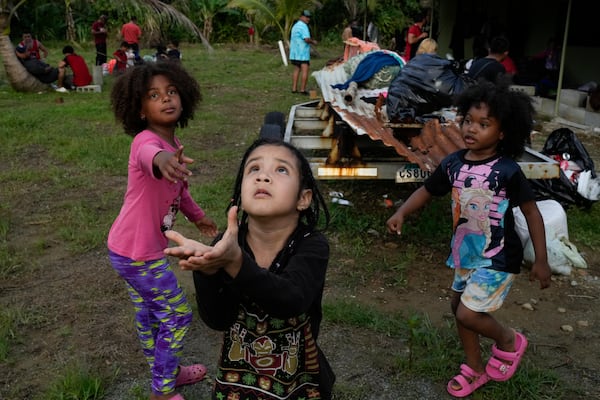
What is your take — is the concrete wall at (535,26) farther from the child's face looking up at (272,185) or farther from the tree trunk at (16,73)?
the child's face looking up at (272,185)

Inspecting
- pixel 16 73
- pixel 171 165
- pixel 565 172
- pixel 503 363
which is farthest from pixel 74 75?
pixel 503 363

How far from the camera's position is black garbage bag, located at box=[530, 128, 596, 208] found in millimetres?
5363

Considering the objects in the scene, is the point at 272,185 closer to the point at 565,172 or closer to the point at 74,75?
the point at 565,172

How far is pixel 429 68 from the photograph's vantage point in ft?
15.9

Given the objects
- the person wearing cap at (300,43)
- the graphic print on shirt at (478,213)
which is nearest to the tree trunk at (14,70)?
the person wearing cap at (300,43)

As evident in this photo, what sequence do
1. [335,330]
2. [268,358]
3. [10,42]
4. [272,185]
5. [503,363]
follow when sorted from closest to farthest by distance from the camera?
[272,185], [268,358], [503,363], [335,330], [10,42]

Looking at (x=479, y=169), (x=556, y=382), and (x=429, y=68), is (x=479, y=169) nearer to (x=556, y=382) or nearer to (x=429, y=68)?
(x=556, y=382)

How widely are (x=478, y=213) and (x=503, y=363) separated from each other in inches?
31.4

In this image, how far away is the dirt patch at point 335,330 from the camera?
2986 millimetres

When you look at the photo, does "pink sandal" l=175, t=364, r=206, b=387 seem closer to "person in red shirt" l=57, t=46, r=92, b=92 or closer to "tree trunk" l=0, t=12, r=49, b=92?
"person in red shirt" l=57, t=46, r=92, b=92

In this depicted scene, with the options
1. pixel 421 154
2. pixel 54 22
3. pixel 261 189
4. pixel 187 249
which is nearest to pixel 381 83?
pixel 421 154

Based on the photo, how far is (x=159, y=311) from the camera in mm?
2549

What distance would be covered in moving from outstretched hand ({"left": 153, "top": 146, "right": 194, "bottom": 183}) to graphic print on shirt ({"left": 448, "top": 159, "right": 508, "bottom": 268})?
1296 millimetres

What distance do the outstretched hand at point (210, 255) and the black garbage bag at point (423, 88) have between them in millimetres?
3658
